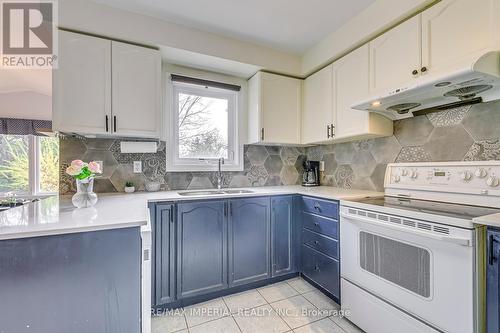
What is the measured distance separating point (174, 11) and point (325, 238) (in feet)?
7.47

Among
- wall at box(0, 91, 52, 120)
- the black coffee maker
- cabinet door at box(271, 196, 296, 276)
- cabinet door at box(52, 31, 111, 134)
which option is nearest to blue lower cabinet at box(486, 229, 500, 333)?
cabinet door at box(271, 196, 296, 276)

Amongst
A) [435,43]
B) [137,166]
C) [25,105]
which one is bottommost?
[137,166]

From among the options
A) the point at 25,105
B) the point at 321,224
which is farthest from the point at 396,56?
the point at 25,105

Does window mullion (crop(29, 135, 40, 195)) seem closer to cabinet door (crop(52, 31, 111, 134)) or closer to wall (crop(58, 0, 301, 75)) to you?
cabinet door (crop(52, 31, 111, 134))

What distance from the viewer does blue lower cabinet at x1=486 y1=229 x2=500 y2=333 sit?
3.04ft

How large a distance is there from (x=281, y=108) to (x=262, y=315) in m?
2.01

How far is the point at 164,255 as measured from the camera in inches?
67.3

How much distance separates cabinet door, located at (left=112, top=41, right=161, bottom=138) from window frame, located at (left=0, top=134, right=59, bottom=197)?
113cm

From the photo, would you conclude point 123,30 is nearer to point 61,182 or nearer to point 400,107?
point 61,182

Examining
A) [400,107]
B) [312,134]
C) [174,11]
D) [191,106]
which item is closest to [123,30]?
[174,11]

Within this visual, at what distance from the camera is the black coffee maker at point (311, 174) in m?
2.70

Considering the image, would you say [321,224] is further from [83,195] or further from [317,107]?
[83,195]

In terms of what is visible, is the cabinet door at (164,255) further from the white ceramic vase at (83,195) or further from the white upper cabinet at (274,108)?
the white upper cabinet at (274,108)

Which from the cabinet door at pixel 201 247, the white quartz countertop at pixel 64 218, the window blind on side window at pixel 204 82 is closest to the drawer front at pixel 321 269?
the cabinet door at pixel 201 247
